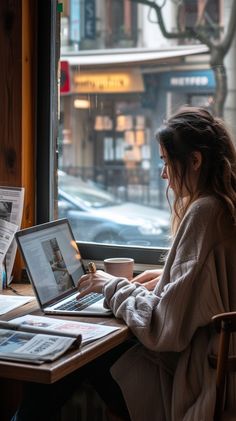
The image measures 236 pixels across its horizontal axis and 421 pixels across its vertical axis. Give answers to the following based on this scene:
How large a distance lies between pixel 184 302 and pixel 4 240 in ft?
2.82

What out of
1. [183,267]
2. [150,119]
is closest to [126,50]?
[150,119]

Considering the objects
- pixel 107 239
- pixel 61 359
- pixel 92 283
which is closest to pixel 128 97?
pixel 107 239

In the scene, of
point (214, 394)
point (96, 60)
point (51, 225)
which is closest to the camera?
point (214, 394)

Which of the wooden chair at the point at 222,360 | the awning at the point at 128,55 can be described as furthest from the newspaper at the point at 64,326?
the awning at the point at 128,55

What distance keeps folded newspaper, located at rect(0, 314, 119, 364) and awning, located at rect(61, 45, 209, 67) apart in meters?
3.20

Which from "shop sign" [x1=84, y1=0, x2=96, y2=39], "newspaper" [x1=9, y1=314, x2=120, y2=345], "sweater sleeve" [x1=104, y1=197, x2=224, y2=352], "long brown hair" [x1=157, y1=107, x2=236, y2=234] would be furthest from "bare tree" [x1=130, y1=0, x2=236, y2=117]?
"shop sign" [x1=84, y1=0, x2=96, y2=39]

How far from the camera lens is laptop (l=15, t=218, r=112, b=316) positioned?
1.90 meters

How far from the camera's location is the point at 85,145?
744cm

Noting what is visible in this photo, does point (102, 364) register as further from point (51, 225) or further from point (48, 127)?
point (48, 127)

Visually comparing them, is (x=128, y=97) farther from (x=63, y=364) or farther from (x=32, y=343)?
(x=63, y=364)

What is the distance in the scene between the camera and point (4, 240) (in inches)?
90.7

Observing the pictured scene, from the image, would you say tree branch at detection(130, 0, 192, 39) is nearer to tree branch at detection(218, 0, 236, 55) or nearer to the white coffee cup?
tree branch at detection(218, 0, 236, 55)

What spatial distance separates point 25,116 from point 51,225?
0.51 m

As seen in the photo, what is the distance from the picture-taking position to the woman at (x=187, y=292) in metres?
1.67
